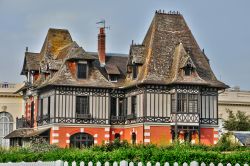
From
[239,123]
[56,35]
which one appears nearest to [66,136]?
[56,35]

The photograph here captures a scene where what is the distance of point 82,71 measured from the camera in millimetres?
51156

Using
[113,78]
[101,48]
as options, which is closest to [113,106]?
[113,78]

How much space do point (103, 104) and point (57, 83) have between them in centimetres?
439

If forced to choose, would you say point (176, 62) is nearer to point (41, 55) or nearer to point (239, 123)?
point (41, 55)

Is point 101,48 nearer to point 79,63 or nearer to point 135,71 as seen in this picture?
point 79,63

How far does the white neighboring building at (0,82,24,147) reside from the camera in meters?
69.8

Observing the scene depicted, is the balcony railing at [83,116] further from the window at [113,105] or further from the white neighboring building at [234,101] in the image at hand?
the white neighboring building at [234,101]

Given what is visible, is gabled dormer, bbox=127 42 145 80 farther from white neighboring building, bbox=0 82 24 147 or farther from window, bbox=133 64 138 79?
white neighboring building, bbox=0 82 24 147

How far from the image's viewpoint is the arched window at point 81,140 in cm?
4976

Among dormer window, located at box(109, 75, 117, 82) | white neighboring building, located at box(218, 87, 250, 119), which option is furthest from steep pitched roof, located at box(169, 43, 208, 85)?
white neighboring building, located at box(218, 87, 250, 119)

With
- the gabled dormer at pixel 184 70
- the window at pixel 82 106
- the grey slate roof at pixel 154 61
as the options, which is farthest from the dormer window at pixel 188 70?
the window at pixel 82 106

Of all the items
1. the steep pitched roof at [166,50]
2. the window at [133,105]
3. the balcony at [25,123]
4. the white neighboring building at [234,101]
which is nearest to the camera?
the steep pitched roof at [166,50]

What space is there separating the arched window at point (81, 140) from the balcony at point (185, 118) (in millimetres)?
6805

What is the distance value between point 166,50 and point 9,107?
2520 cm
